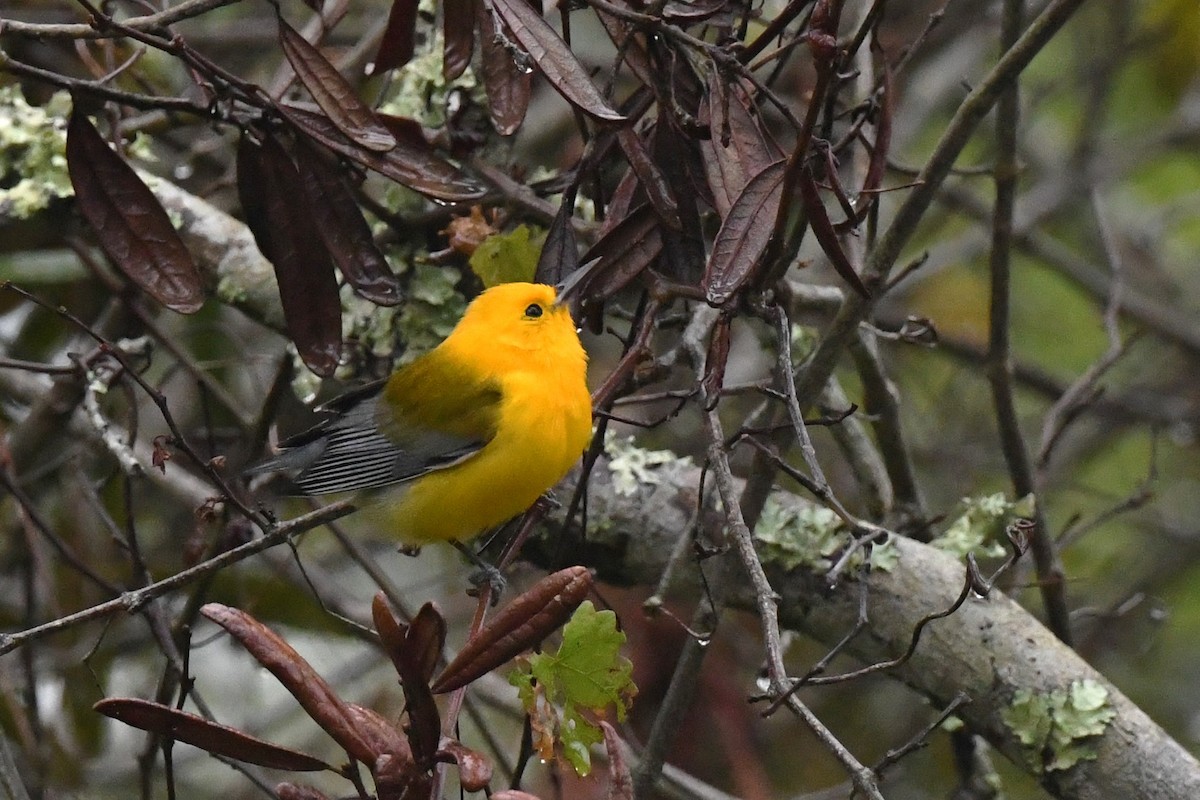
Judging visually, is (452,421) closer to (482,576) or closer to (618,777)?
(482,576)

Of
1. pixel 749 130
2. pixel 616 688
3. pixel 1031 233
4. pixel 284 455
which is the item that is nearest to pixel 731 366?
pixel 1031 233

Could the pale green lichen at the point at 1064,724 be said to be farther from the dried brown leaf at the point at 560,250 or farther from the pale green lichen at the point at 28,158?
the pale green lichen at the point at 28,158

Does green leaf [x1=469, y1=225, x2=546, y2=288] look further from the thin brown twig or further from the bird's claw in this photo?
the thin brown twig

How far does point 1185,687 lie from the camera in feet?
19.0

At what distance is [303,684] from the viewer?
1746mm

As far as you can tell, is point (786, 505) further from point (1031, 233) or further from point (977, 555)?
point (1031, 233)

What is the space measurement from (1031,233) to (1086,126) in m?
0.70

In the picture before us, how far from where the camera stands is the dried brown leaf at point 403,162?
107 inches

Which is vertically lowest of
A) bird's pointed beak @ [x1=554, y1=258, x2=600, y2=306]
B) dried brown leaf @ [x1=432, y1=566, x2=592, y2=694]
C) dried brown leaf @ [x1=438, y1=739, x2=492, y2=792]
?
dried brown leaf @ [x1=438, y1=739, x2=492, y2=792]

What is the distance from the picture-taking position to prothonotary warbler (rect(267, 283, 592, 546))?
10.3ft

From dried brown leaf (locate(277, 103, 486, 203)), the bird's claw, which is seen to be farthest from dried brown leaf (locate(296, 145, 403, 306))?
the bird's claw

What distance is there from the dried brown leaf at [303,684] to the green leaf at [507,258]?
1.33 metres

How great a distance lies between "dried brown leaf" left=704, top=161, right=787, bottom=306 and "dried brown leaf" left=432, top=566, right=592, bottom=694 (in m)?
0.59

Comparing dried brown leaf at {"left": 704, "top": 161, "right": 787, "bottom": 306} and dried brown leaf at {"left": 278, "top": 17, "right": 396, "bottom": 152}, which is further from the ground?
dried brown leaf at {"left": 278, "top": 17, "right": 396, "bottom": 152}
